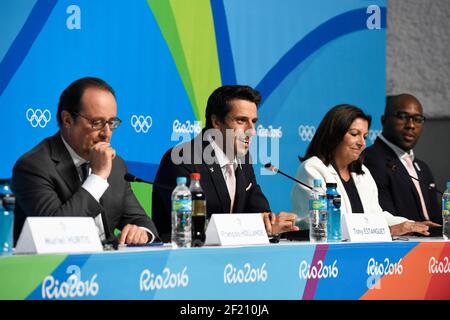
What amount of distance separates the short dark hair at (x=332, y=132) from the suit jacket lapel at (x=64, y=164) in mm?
1535

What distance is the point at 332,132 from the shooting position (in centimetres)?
432

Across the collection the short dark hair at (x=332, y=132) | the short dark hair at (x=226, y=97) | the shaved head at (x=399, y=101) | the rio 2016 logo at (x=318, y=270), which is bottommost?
the rio 2016 logo at (x=318, y=270)

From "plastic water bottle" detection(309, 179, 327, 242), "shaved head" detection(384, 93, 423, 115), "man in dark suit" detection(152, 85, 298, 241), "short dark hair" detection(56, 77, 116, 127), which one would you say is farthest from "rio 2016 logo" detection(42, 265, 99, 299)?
"shaved head" detection(384, 93, 423, 115)

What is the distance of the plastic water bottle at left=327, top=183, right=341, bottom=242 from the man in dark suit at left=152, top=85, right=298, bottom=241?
46cm

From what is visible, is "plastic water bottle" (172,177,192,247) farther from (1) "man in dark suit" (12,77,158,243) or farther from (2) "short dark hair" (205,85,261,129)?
(2) "short dark hair" (205,85,261,129)

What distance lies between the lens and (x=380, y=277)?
3.14 m

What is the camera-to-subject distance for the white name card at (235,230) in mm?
2846

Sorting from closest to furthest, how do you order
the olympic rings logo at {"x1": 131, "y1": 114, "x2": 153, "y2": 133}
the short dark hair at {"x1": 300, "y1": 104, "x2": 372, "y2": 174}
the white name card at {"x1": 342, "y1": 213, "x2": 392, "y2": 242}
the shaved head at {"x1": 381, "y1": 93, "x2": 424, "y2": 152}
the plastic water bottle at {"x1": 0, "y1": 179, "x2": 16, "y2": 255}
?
1. the plastic water bottle at {"x1": 0, "y1": 179, "x2": 16, "y2": 255}
2. the white name card at {"x1": 342, "y1": 213, "x2": 392, "y2": 242}
3. the short dark hair at {"x1": 300, "y1": 104, "x2": 372, "y2": 174}
4. the olympic rings logo at {"x1": 131, "y1": 114, "x2": 153, "y2": 133}
5. the shaved head at {"x1": 381, "y1": 93, "x2": 424, "y2": 152}

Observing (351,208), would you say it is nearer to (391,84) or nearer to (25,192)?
(25,192)

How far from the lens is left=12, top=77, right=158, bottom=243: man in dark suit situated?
9.48 ft

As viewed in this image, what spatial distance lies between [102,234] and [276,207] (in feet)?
7.72

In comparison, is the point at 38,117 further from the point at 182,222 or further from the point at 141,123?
the point at 182,222

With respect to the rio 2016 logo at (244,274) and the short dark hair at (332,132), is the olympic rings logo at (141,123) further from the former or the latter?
the rio 2016 logo at (244,274)

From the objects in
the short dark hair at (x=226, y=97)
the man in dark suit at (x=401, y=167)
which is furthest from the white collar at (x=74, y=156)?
the man in dark suit at (x=401, y=167)
